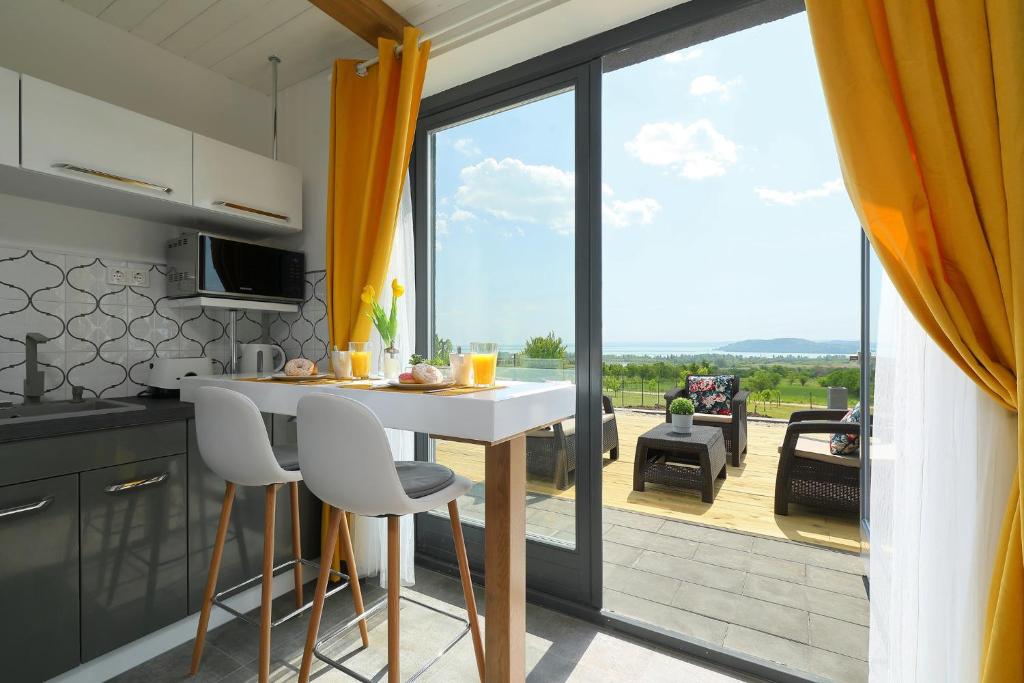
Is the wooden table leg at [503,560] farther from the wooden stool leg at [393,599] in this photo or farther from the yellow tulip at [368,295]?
the yellow tulip at [368,295]

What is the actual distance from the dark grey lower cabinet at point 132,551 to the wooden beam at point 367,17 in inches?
75.2

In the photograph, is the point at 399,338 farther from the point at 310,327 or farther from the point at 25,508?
the point at 25,508

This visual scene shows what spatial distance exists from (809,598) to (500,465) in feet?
5.28

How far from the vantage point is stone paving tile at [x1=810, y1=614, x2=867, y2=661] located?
1790mm

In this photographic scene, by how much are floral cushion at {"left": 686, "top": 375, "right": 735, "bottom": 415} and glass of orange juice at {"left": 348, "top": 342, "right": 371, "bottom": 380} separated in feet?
5.39

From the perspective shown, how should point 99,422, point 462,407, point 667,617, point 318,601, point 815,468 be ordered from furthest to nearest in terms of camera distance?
point 815,468 → point 667,617 → point 99,422 → point 318,601 → point 462,407

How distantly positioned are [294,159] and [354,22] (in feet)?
2.91

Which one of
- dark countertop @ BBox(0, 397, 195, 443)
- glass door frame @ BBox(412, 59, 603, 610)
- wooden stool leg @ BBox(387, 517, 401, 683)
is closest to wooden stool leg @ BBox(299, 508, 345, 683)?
wooden stool leg @ BBox(387, 517, 401, 683)

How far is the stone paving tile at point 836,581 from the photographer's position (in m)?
2.12

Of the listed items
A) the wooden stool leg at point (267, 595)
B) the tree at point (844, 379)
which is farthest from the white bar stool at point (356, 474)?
the tree at point (844, 379)

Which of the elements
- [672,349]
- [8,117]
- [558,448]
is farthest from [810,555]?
[8,117]

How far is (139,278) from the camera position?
2322 mm

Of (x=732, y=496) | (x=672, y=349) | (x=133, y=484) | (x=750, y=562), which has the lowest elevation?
(x=750, y=562)

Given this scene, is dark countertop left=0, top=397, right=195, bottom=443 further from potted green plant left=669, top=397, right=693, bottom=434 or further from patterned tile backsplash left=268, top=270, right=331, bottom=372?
potted green plant left=669, top=397, right=693, bottom=434
